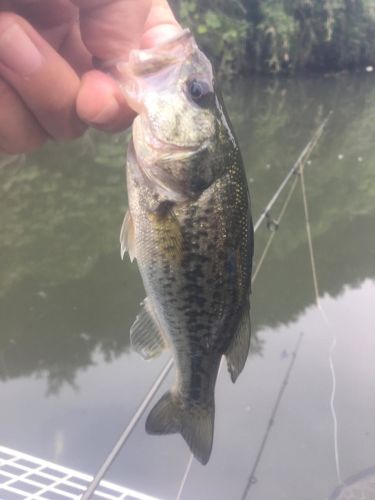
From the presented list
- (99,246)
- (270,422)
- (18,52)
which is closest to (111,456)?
(18,52)

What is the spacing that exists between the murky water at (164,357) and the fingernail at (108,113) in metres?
2.96

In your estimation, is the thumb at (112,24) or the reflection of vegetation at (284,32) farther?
the reflection of vegetation at (284,32)

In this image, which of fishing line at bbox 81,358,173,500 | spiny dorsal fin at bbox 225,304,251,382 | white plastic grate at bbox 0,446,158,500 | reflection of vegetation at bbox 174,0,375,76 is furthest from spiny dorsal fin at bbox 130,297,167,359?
reflection of vegetation at bbox 174,0,375,76

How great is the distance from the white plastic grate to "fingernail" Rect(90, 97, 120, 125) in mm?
1782

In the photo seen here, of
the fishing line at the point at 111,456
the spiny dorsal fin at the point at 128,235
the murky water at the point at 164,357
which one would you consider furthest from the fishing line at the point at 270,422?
the spiny dorsal fin at the point at 128,235

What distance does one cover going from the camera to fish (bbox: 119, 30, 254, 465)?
1.47 meters

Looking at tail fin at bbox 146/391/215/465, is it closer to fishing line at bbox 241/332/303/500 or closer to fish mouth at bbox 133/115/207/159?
fish mouth at bbox 133/115/207/159

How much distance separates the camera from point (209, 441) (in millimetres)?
1704

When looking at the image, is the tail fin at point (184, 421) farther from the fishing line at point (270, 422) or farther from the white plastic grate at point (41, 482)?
the fishing line at point (270, 422)

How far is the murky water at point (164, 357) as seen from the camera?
4.07 metres

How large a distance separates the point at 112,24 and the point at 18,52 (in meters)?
0.24

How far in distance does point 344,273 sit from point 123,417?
3.48m

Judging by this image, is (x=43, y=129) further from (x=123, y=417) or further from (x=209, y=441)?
(x=123, y=417)

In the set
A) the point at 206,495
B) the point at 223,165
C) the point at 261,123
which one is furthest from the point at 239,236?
the point at 261,123
